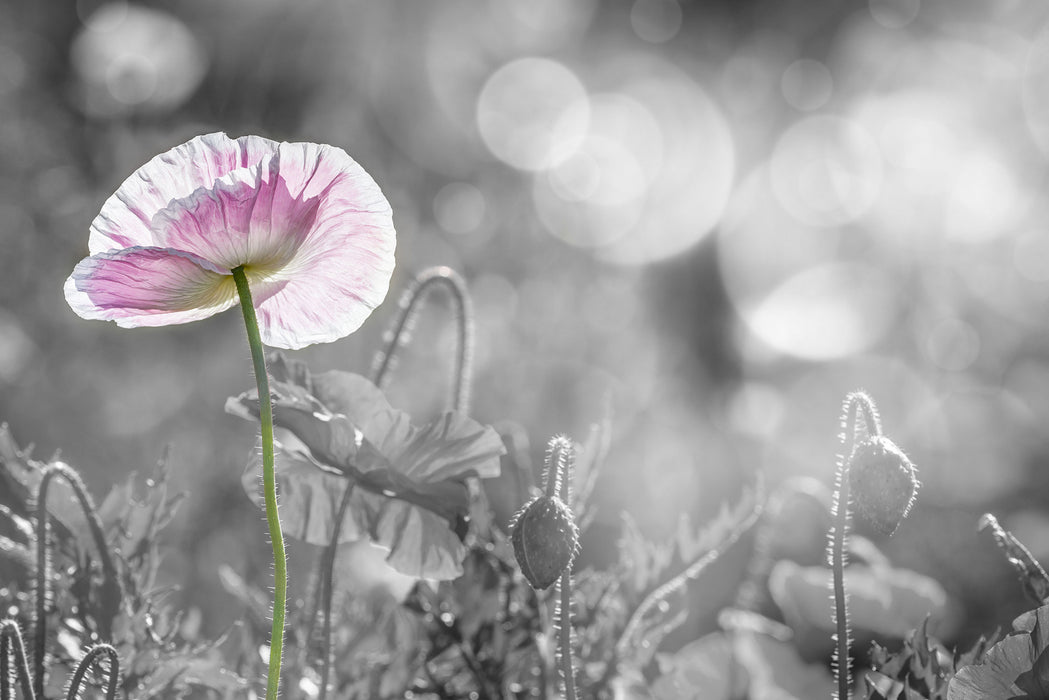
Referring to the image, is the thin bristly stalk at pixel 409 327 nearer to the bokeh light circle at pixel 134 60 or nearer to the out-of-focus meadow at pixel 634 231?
the out-of-focus meadow at pixel 634 231

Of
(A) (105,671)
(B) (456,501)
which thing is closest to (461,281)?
Result: (B) (456,501)

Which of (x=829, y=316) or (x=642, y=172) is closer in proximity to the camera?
(x=829, y=316)

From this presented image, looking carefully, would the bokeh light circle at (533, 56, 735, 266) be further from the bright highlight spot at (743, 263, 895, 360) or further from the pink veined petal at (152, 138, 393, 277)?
the pink veined petal at (152, 138, 393, 277)

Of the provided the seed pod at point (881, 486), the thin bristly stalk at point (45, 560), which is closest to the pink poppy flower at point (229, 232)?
the thin bristly stalk at point (45, 560)

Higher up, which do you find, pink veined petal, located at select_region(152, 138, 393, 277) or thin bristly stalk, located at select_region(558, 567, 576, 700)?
pink veined petal, located at select_region(152, 138, 393, 277)

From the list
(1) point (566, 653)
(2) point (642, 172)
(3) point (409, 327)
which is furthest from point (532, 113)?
(1) point (566, 653)

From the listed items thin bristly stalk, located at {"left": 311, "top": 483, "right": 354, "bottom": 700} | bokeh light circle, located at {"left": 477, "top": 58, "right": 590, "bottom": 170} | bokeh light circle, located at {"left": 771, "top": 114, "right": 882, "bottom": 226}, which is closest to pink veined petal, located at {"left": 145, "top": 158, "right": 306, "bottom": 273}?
thin bristly stalk, located at {"left": 311, "top": 483, "right": 354, "bottom": 700}

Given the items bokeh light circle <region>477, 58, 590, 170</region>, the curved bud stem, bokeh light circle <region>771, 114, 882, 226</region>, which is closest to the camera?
the curved bud stem

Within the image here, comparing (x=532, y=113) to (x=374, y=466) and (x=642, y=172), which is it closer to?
(x=642, y=172)
